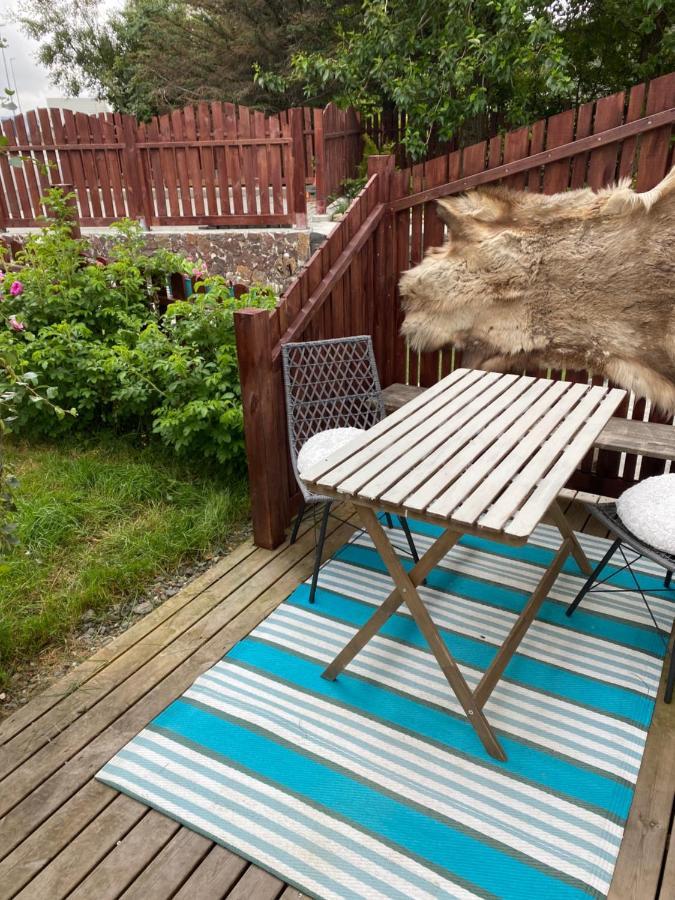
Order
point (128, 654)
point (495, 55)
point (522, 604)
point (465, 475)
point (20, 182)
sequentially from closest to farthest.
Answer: point (465, 475), point (128, 654), point (522, 604), point (495, 55), point (20, 182)

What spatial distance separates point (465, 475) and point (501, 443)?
0.33m

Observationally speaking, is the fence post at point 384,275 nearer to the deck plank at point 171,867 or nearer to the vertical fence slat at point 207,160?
the deck plank at point 171,867

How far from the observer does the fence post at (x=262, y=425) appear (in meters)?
2.95

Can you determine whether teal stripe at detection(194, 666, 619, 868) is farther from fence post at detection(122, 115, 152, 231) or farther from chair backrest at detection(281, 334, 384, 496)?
fence post at detection(122, 115, 152, 231)

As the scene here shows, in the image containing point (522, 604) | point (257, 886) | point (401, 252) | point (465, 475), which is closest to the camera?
point (257, 886)

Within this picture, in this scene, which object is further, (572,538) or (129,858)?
(572,538)

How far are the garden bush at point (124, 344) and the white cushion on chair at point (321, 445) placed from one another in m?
0.63

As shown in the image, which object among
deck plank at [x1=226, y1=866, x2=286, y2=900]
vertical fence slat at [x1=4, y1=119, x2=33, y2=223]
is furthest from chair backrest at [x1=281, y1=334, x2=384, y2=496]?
vertical fence slat at [x1=4, y1=119, x2=33, y2=223]

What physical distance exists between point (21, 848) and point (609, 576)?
249 centimetres

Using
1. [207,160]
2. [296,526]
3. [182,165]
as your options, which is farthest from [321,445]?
[182,165]

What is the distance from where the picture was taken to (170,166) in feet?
26.4

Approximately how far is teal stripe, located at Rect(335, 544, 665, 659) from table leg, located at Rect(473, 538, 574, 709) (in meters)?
0.25

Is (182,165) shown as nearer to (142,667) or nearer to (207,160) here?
(207,160)

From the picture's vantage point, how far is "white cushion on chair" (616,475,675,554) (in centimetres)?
222
